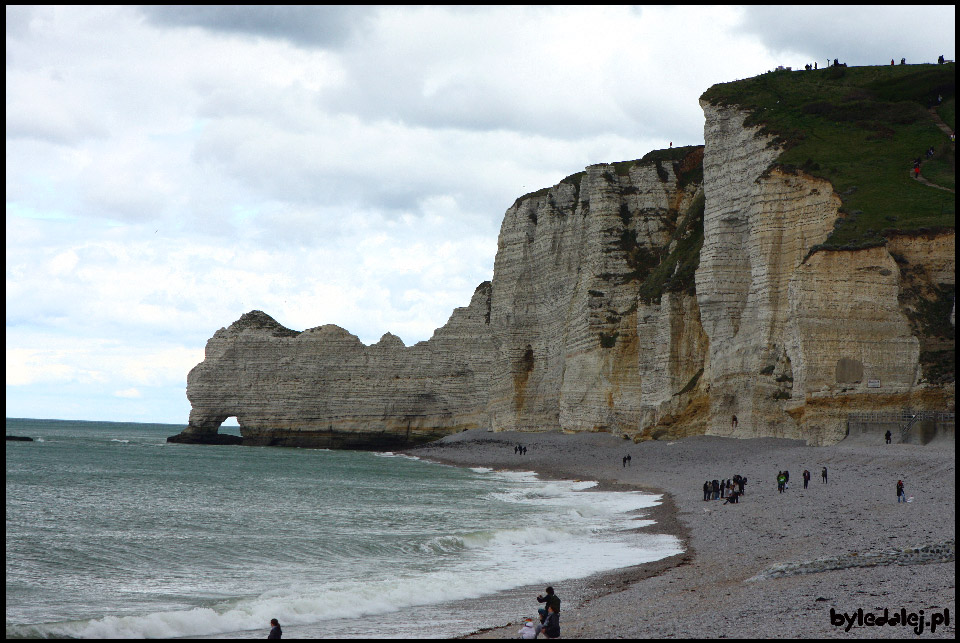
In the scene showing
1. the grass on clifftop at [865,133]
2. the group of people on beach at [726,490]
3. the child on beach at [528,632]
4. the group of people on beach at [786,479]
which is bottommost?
the child on beach at [528,632]

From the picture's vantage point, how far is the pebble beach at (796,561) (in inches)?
453

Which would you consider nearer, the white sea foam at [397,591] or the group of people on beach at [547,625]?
the group of people on beach at [547,625]

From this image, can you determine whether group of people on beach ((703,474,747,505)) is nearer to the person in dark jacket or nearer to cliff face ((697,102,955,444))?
cliff face ((697,102,955,444))

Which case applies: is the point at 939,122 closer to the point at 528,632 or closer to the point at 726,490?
the point at 726,490

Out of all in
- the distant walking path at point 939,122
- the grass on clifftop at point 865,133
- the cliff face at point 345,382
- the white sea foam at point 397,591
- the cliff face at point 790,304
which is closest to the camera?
the white sea foam at point 397,591

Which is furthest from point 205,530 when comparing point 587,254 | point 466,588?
point 587,254

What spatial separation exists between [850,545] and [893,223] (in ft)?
77.2

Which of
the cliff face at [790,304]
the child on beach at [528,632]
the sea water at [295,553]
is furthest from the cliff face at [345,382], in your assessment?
the child on beach at [528,632]

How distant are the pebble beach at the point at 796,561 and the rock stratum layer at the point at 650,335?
15.5 ft

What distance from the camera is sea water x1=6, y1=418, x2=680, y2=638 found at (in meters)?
14.8

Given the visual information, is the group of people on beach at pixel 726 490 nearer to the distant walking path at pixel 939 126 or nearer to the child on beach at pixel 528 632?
the child on beach at pixel 528 632

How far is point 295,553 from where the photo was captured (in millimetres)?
21719

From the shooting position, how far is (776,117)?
46.5 m

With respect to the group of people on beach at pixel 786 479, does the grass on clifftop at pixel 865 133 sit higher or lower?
higher
